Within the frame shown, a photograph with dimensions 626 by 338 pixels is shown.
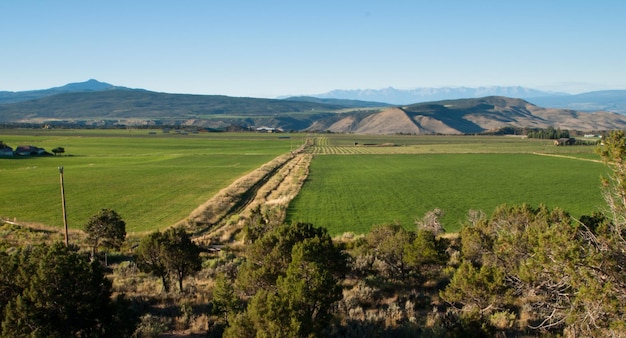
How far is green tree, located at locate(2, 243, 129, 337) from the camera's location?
1090cm

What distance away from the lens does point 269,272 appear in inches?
609

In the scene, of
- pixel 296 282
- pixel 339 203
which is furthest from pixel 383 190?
pixel 296 282

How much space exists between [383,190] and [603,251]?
148ft

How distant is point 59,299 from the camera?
37.7 feet

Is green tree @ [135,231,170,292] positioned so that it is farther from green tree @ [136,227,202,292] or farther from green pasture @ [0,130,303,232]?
green pasture @ [0,130,303,232]

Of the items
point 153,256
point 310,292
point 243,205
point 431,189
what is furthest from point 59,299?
point 431,189

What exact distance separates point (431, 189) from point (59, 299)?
162 ft

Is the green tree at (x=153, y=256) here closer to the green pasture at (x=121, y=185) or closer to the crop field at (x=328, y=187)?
the crop field at (x=328, y=187)

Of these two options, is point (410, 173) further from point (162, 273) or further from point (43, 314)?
point (43, 314)

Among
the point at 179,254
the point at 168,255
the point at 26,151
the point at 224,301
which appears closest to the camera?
the point at 224,301

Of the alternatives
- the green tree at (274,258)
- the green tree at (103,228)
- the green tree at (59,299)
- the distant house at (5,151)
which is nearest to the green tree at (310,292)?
the green tree at (274,258)

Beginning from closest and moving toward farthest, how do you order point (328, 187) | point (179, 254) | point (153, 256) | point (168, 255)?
point (168, 255) < point (179, 254) < point (153, 256) < point (328, 187)

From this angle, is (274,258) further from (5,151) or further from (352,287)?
(5,151)

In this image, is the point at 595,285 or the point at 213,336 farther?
the point at 213,336
